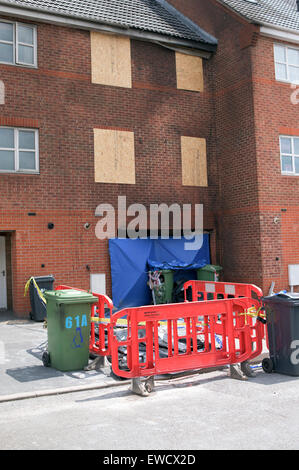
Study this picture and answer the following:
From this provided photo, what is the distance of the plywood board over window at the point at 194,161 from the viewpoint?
54.4ft

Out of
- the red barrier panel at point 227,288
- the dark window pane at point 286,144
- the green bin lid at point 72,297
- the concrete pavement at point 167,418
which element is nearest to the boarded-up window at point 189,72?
the dark window pane at point 286,144

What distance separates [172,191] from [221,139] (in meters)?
2.71

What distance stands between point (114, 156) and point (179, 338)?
343 inches

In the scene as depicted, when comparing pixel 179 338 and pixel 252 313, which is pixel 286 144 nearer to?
pixel 252 313

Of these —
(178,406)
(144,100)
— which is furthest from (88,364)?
(144,100)

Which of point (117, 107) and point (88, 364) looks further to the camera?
point (117, 107)

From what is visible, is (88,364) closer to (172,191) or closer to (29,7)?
(172,191)

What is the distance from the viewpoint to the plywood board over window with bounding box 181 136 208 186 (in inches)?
653

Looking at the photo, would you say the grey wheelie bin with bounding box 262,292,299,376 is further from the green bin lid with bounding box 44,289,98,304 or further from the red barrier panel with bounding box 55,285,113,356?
the green bin lid with bounding box 44,289,98,304

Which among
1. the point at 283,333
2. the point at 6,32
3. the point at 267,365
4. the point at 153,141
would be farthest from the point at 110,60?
the point at 267,365

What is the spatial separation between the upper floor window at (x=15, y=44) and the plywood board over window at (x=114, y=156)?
2845mm

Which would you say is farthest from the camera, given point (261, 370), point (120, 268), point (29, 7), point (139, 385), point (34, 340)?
point (120, 268)

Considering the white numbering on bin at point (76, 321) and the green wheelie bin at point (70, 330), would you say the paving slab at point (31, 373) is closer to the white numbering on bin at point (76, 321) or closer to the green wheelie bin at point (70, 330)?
the green wheelie bin at point (70, 330)

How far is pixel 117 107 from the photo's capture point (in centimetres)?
1534
